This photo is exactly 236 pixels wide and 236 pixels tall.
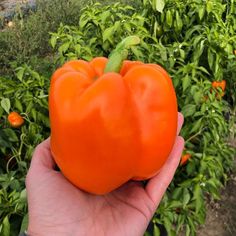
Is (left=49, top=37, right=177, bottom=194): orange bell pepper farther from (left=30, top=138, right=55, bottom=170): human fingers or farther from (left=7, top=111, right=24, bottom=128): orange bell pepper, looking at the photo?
(left=7, top=111, right=24, bottom=128): orange bell pepper

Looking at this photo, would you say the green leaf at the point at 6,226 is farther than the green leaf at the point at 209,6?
No

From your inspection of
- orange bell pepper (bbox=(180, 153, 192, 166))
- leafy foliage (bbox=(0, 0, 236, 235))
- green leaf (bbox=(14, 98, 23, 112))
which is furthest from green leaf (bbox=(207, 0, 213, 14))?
green leaf (bbox=(14, 98, 23, 112))

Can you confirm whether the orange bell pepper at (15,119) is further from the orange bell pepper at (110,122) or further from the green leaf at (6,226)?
the orange bell pepper at (110,122)

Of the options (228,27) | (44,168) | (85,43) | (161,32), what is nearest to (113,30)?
(85,43)

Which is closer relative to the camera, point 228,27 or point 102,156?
point 102,156

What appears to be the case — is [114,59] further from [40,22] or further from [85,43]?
[40,22]

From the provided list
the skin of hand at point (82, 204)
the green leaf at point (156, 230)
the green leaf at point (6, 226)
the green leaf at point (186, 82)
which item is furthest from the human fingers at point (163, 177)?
the green leaf at point (186, 82)
